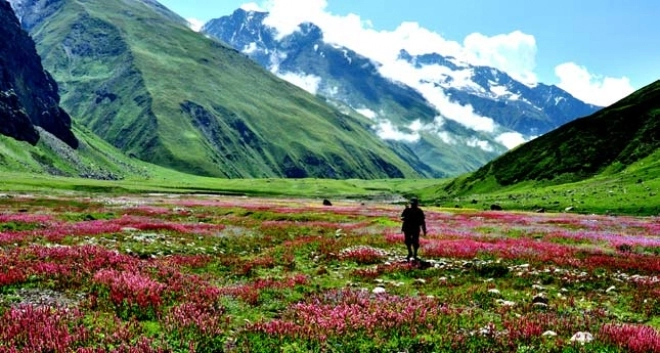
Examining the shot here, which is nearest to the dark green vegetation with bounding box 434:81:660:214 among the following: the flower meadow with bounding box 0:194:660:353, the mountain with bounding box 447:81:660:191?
the mountain with bounding box 447:81:660:191

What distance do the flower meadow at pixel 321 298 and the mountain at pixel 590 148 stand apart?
432 feet

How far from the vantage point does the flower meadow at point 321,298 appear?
1088cm

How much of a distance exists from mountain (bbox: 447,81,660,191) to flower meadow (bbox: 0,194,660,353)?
→ 131557mm

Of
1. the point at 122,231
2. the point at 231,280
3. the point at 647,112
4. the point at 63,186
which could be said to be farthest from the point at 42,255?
the point at 647,112

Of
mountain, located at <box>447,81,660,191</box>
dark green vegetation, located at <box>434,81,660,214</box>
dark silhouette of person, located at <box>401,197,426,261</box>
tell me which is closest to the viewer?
dark silhouette of person, located at <box>401,197,426,261</box>

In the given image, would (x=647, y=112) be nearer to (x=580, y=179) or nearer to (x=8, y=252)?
(x=580, y=179)

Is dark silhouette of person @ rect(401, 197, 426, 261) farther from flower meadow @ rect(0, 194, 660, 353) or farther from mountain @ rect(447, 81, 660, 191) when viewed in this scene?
mountain @ rect(447, 81, 660, 191)

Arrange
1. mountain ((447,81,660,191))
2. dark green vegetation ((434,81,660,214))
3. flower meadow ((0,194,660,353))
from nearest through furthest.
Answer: flower meadow ((0,194,660,353)), dark green vegetation ((434,81,660,214)), mountain ((447,81,660,191))

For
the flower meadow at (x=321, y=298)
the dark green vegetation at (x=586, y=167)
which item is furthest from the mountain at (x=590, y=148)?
the flower meadow at (x=321, y=298)

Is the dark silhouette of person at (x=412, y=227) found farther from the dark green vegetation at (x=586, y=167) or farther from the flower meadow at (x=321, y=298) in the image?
the dark green vegetation at (x=586, y=167)

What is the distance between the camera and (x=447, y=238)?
1255 inches

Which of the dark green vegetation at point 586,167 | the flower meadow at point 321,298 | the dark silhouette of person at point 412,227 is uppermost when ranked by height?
the dark green vegetation at point 586,167

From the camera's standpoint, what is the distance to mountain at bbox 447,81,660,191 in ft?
469

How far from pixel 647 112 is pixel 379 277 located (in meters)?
168
